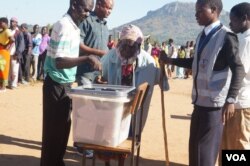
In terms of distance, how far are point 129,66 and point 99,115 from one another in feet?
3.84

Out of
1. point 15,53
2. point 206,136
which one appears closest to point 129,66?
point 206,136

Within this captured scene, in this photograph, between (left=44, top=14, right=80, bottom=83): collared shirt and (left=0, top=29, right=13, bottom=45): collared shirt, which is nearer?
(left=44, top=14, right=80, bottom=83): collared shirt

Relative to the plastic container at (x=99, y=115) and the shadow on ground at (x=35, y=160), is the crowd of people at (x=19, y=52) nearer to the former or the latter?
the shadow on ground at (x=35, y=160)

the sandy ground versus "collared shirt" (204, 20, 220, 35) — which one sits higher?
"collared shirt" (204, 20, 220, 35)

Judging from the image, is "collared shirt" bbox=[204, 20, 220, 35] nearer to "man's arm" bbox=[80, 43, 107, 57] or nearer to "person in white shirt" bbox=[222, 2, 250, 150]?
"person in white shirt" bbox=[222, 2, 250, 150]

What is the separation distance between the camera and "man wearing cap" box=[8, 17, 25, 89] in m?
11.8

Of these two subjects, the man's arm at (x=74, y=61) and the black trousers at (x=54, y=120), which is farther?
the black trousers at (x=54, y=120)

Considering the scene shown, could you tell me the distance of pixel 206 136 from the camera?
3.81 meters

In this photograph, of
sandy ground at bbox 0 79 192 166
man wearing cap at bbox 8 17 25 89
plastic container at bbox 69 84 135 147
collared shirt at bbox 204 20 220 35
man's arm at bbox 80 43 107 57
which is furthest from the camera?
man wearing cap at bbox 8 17 25 89

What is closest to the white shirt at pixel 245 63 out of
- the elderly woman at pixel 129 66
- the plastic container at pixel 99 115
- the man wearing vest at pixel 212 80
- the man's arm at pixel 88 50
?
the man wearing vest at pixel 212 80

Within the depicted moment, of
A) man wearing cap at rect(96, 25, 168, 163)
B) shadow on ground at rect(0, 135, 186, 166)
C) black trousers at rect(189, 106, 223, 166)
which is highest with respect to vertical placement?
man wearing cap at rect(96, 25, 168, 163)

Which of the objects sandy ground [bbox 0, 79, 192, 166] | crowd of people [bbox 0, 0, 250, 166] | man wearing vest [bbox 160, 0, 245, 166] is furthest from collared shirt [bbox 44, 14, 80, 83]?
sandy ground [bbox 0, 79, 192, 166]

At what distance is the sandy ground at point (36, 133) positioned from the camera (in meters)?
5.82

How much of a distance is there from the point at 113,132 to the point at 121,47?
121 cm
